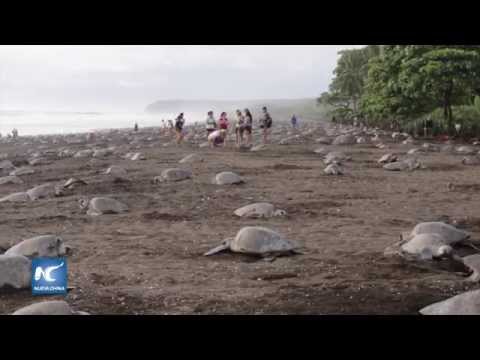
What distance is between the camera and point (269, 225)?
7070 millimetres

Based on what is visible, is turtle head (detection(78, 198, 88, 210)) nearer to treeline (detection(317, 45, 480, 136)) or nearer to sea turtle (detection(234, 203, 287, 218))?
sea turtle (detection(234, 203, 287, 218))

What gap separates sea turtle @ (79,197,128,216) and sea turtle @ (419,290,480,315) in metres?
5.05

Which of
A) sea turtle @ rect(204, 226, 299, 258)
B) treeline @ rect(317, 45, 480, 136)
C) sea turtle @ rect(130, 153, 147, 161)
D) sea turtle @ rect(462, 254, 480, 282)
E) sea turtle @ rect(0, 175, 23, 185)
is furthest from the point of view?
treeline @ rect(317, 45, 480, 136)

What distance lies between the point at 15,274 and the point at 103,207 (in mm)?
3318

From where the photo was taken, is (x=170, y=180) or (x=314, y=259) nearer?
(x=314, y=259)

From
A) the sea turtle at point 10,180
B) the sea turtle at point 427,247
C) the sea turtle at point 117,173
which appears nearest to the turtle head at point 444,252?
the sea turtle at point 427,247

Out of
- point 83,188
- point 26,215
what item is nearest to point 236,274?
point 26,215

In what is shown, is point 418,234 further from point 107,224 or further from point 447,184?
point 447,184

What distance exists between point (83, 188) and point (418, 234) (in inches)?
253

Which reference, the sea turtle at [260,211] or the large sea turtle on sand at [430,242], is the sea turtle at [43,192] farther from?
the large sea turtle on sand at [430,242]

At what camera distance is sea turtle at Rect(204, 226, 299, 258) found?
563 centimetres

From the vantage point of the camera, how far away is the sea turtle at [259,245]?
18.5ft

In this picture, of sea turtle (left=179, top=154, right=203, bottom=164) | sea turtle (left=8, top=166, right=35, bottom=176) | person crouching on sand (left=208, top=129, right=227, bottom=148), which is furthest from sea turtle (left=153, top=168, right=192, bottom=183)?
person crouching on sand (left=208, top=129, right=227, bottom=148)
